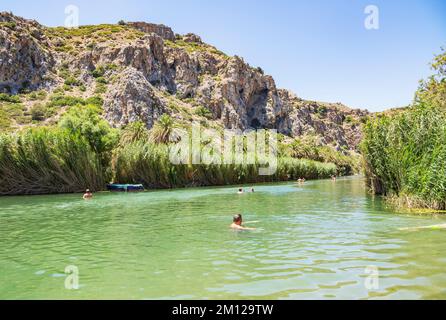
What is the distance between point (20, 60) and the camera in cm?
11962

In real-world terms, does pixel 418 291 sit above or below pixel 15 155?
below

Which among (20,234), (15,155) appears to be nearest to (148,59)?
(15,155)

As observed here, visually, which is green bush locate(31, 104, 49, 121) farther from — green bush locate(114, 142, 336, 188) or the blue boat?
the blue boat

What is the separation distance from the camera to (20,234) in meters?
17.8

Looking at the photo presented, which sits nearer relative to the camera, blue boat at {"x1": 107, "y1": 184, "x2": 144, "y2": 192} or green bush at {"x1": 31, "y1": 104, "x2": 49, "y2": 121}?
blue boat at {"x1": 107, "y1": 184, "x2": 144, "y2": 192}

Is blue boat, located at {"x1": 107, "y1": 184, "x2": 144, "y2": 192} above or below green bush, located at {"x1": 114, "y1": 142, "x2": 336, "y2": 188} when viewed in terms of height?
below

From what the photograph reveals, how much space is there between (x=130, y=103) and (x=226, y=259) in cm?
10681

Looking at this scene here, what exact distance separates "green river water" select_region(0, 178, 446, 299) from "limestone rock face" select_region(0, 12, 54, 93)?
109 m

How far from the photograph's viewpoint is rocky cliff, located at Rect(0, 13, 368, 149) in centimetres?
11675

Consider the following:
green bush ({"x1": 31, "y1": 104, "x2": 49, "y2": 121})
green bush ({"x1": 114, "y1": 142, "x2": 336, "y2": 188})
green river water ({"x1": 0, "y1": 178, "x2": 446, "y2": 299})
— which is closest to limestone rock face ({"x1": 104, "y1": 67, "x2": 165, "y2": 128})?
green bush ({"x1": 31, "y1": 104, "x2": 49, "y2": 121})

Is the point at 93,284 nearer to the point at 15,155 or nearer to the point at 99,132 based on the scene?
the point at 15,155

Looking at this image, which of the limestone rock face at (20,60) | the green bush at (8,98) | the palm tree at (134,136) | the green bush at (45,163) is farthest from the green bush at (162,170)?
the limestone rock face at (20,60)

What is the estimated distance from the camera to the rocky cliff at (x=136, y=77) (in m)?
117
